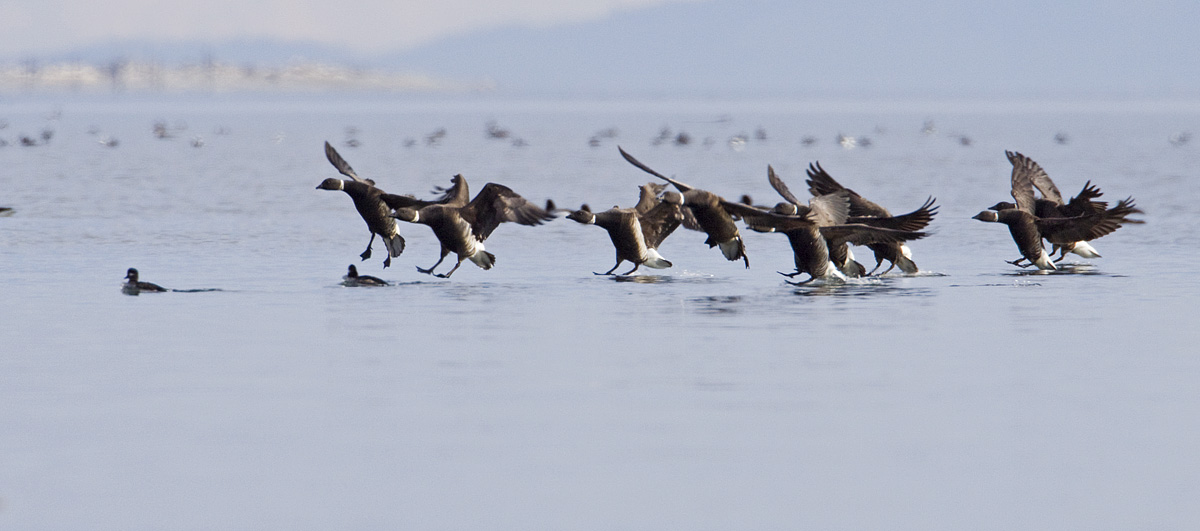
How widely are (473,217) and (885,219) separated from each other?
4.88 meters

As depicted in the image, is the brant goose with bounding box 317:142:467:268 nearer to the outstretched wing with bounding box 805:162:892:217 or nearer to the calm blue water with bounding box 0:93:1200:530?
the calm blue water with bounding box 0:93:1200:530

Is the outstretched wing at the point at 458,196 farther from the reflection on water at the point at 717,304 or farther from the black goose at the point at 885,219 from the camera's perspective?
the black goose at the point at 885,219

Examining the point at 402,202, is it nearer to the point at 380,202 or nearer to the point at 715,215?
the point at 380,202

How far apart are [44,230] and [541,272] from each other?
34.1ft

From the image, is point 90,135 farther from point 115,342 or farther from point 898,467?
point 898,467

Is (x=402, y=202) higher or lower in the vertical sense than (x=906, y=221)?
lower

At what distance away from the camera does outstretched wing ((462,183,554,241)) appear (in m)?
19.4

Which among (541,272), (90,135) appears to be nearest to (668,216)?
(541,272)

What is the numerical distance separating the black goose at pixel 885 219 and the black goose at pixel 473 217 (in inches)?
150

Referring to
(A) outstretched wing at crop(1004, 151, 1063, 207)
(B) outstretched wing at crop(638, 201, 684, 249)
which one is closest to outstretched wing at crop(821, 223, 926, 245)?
(B) outstretched wing at crop(638, 201, 684, 249)

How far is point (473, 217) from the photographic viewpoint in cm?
2000

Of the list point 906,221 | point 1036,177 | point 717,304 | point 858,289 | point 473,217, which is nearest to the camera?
point 717,304

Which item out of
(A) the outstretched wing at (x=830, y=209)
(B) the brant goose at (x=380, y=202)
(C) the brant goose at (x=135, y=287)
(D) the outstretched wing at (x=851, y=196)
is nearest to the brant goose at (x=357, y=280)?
(B) the brant goose at (x=380, y=202)

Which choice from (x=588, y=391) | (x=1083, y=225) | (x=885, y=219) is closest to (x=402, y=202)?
(x=885, y=219)
